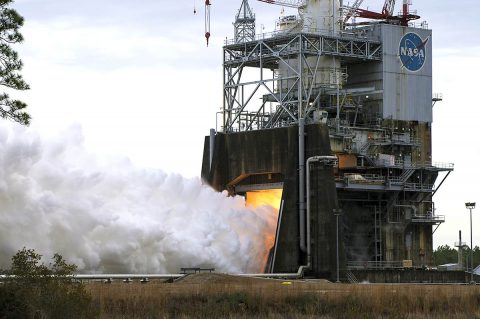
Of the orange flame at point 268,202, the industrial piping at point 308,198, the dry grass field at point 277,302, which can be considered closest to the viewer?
the dry grass field at point 277,302

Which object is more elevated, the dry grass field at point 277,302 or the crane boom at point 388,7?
the crane boom at point 388,7

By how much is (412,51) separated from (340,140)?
1308cm

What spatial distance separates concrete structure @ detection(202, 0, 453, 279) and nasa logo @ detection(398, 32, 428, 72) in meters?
0.12

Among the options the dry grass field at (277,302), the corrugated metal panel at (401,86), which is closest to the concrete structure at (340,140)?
the corrugated metal panel at (401,86)

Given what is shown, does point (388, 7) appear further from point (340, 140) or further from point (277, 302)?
point (277, 302)

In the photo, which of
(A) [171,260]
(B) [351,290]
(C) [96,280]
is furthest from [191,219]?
(B) [351,290]

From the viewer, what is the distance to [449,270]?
112 meters

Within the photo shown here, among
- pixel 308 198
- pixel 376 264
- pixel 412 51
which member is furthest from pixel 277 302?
pixel 412 51

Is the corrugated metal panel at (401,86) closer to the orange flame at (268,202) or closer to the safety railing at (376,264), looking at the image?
the orange flame at (268,202)

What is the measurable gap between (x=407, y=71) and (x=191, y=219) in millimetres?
25411

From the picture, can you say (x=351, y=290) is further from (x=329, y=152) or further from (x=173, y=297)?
(x=329, y=152)

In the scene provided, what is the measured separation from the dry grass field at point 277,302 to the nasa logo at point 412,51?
41363mm

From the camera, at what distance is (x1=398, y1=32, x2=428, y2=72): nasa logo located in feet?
377

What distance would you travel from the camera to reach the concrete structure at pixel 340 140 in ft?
343
